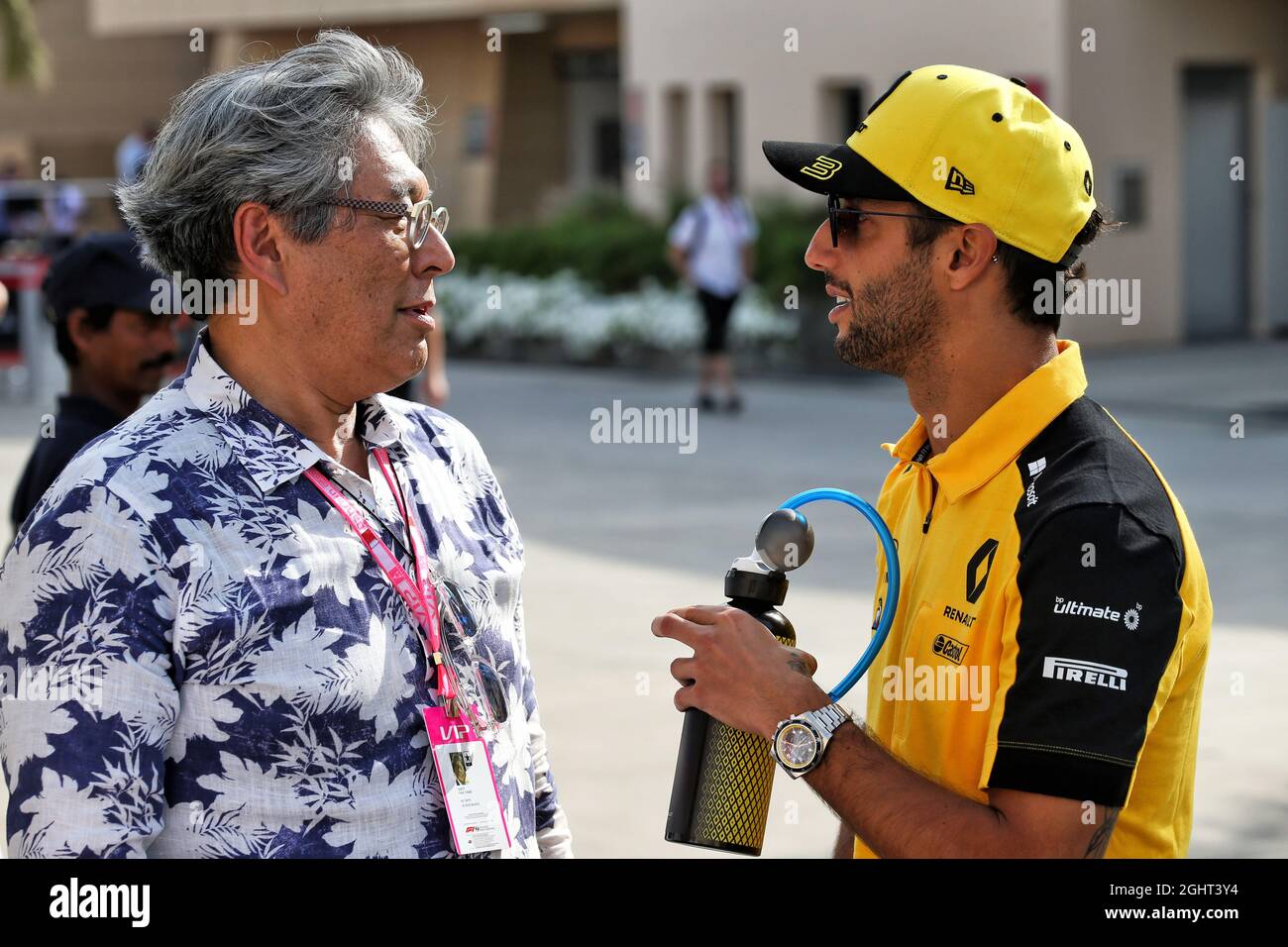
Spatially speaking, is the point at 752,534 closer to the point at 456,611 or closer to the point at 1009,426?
the point at 456,611

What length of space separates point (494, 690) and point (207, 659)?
515mm

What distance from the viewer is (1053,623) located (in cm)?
231

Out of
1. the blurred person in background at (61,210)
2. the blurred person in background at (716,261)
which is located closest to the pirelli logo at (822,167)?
the blurred person in background at (716,261)

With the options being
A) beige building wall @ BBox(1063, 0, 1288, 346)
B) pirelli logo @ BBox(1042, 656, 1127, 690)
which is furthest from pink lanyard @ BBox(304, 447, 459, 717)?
beige building wall @ BBox(1063, 0, 1288, 346)

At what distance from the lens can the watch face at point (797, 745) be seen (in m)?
2.46

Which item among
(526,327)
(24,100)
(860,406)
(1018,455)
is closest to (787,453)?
(860,406)

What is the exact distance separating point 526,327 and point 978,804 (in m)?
19.6

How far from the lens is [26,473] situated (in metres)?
4.62

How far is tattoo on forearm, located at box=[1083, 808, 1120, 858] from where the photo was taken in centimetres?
231

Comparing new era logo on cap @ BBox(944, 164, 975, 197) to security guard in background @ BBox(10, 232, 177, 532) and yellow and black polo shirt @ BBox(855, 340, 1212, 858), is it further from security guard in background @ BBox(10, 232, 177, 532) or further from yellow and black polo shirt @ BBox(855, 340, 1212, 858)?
security guard in background @ BBox(10, 232, 177, 532)

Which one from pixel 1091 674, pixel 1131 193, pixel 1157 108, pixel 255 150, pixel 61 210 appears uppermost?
pixel 1157 108

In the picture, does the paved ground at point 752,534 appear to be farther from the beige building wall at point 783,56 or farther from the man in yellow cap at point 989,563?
the beige building wall at point 783,56

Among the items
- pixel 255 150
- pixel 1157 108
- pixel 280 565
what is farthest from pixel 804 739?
pixel 1157 108

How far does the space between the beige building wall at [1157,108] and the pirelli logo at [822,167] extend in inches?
670
